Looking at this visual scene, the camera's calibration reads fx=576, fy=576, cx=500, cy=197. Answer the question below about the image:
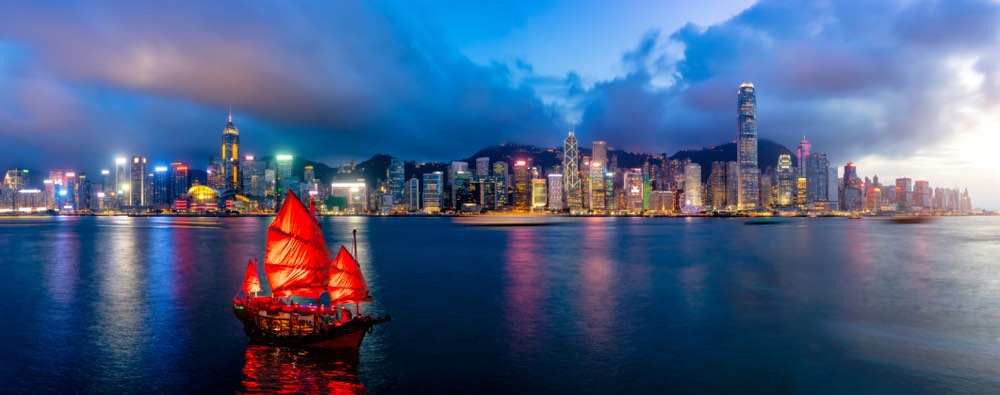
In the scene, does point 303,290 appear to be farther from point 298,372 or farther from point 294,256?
point 298,372

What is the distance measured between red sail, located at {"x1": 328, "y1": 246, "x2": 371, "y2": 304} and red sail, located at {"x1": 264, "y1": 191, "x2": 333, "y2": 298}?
262cm

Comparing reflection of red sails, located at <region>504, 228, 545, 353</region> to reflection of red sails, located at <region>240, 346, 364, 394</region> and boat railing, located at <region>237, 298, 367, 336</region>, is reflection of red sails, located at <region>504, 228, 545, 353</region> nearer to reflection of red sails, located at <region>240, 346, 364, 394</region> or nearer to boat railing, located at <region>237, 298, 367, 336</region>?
reflection of red sails, located at <region>240, 346, 364, 394</region>

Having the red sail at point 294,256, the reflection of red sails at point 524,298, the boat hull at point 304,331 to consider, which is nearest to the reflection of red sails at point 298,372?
the boat hull at point 304,331

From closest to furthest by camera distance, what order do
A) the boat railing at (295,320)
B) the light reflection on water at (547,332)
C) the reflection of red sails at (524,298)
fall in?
1. the light reflection on water at (547,332)
2. the boat railing at (295,320)
3. the reflection of red sails at (524,298)

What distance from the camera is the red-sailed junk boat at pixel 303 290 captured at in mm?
33188

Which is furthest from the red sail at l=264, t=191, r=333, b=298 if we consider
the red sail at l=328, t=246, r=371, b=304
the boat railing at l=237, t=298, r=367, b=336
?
the red sail at l=328, t=246, r=371, b=304

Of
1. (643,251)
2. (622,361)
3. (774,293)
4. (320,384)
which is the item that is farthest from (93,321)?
(643,251)

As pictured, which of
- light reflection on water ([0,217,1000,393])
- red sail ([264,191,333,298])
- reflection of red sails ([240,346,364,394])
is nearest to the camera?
reflection of red sails ([240,346,364,394])

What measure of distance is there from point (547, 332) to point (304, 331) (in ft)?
52.0

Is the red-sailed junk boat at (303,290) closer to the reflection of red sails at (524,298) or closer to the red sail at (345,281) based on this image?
the red sail at (345,281)

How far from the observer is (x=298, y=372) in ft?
98.3

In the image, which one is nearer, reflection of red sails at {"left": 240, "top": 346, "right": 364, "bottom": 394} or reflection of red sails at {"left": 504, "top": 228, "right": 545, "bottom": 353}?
reflection of red sails at {"left": 240, "top": 346, "right": 364, "bottom": 394}

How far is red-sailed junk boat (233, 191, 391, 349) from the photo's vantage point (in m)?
33.2

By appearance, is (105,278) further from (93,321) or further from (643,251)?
(643,251)
